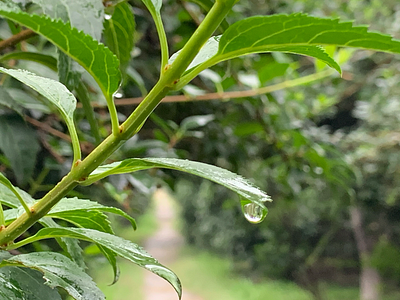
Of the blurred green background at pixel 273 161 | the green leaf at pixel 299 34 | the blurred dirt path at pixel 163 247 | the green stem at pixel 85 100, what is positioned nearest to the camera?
the green leaf at pixel 299 34

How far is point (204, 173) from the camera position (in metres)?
0.14

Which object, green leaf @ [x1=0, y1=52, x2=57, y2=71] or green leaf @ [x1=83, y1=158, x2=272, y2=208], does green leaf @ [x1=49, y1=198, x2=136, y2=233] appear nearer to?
green leaf @ [x1=83, y1=158, x2=272, y2=208]

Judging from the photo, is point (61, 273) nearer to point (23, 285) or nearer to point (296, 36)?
point (23, 285)

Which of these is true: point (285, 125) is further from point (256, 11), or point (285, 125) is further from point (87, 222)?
point (87, 222)

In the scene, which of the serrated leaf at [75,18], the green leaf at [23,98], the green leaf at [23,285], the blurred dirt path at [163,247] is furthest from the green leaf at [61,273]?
the blurred dirt path at [163,247]

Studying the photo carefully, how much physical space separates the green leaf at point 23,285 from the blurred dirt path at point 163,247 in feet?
4.39

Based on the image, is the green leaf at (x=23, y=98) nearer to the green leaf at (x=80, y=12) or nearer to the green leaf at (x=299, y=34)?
the green leaf at (x=80, y=12)

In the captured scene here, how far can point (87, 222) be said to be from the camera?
19cm

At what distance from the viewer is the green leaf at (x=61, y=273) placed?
140 millimetres

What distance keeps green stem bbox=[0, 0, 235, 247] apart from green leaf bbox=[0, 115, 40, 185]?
6.2 inches

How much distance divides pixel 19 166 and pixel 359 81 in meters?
1.69

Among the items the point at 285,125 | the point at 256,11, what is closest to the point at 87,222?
the point at 285,125


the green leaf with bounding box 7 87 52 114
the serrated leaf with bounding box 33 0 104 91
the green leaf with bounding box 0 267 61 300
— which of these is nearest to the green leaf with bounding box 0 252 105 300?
the green leaf with bounding box 0 267 61 300

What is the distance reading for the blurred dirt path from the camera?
2206 mm
